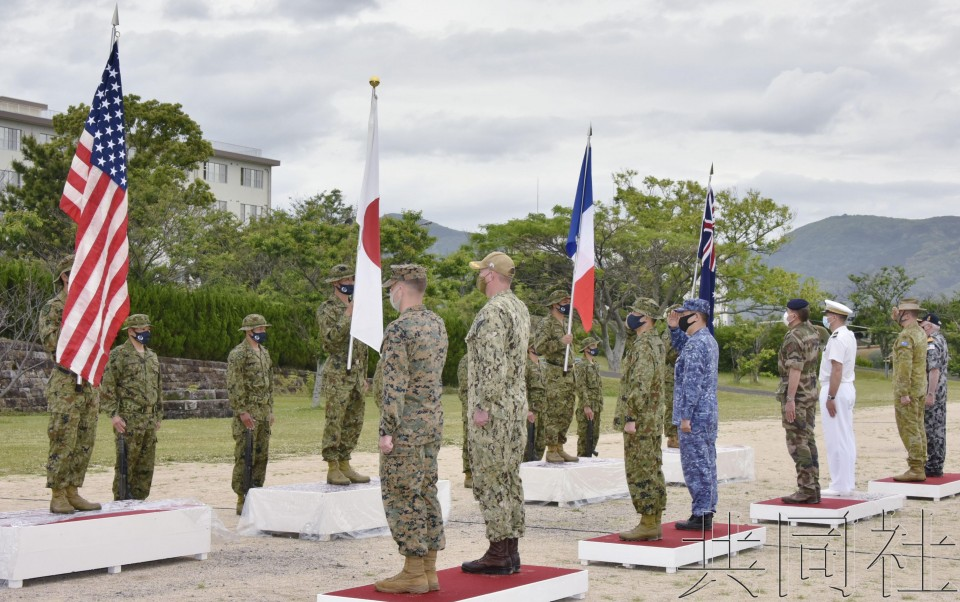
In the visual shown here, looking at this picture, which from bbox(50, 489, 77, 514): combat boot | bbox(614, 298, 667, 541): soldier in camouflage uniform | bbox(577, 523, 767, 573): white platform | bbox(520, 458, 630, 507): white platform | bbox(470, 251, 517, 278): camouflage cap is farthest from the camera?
bbox(520, 458, 630, 507): white platform

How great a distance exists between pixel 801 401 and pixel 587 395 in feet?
15.3

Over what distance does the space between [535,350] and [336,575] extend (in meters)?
5.62

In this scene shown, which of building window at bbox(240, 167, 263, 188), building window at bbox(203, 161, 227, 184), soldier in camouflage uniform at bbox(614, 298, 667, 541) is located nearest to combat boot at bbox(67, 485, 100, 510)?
soldier in camouflage uniform at bbox(614, 298, 667, 541)

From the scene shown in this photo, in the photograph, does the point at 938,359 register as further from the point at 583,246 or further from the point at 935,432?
the point at 583,246

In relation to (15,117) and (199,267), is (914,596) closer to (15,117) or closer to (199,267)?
(199,267)

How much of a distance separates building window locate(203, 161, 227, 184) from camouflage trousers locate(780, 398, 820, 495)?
6825 centimetres

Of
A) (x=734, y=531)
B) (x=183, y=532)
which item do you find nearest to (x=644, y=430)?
(x=734, y=531)

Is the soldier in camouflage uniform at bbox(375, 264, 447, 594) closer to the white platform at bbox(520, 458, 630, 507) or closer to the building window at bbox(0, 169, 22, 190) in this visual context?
the white platform at bbox(520, 458, 630, 507)

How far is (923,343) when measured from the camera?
13938mm

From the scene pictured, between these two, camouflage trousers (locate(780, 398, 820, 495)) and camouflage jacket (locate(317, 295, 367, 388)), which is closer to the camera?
camouflage jacket (locate(317, 295, 367, 388))

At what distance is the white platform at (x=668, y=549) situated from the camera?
8.88 metres

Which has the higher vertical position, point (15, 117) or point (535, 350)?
point (15, 117)

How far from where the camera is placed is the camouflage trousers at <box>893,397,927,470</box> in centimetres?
1393

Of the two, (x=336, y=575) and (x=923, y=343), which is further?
(x=923, y=343)
